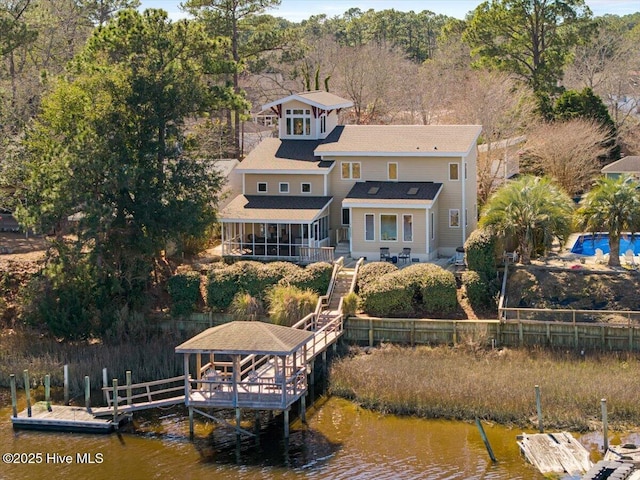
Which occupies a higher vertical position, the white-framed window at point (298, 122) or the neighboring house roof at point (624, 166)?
the white-framed window at point (298, 122)

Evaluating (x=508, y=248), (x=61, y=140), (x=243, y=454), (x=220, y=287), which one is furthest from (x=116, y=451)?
(x=508, y=248)

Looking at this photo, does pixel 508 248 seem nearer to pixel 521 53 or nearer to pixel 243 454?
pixel 243 454

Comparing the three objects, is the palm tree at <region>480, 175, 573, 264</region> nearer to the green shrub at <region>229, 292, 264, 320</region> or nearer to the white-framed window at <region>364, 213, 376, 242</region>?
the white-framed window at <region>364, 213, 376, 242</region>

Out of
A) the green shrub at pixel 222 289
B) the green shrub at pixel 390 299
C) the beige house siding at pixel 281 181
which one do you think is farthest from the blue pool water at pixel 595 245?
the green shrub at pixel 222 289

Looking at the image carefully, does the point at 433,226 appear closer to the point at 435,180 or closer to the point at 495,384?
the point at 435,180

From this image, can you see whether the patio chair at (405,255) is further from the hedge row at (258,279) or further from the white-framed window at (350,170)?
the white-framed window at (350,170)

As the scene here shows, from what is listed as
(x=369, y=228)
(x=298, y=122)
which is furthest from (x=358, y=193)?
(x=298, y=122)
